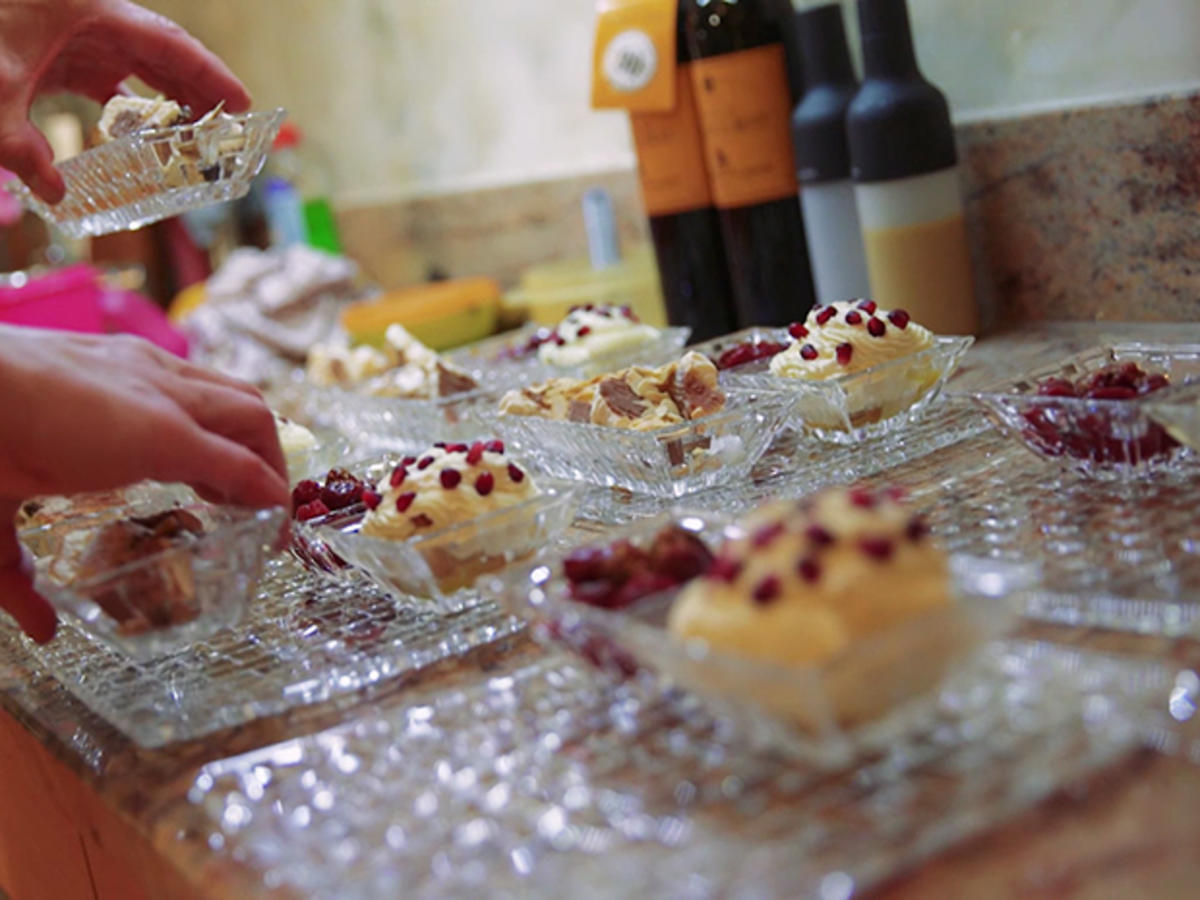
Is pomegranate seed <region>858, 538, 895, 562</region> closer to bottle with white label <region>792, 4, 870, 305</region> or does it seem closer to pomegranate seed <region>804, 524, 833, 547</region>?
pomegranate seed <region>804, 524, 833, 547</region>

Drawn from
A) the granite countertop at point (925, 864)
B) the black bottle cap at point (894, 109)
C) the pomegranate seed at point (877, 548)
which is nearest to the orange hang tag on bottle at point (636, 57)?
the black bottle cap at point (894, 109)

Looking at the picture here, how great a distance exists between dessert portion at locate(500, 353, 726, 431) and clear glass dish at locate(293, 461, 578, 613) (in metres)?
0.19

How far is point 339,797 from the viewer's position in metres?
0.90

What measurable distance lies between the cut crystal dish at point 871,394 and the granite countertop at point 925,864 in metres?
0.41

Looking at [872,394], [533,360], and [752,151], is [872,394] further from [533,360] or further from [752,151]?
[533,360]

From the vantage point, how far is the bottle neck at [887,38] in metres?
1.63

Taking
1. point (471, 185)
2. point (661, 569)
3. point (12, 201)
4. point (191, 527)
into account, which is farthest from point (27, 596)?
point (12, 201)

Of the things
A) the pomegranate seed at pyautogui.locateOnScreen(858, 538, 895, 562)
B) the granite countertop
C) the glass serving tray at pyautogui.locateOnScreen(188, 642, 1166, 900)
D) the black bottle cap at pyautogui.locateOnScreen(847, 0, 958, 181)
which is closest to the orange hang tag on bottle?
the black bottle cap at pyautogui.locateOnScreen(847, 0, 958, 181)

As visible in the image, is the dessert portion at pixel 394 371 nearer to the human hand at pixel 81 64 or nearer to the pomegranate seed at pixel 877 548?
the human hand at pixel 81 64

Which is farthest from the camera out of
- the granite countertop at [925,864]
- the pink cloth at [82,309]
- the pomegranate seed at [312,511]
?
the pink cloth at [82,309]

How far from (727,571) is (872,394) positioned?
59 cm

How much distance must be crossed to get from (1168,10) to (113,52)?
1074mm

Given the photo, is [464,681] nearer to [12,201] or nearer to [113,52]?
[113,52]

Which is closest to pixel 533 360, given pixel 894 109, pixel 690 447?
pixel 894 109
